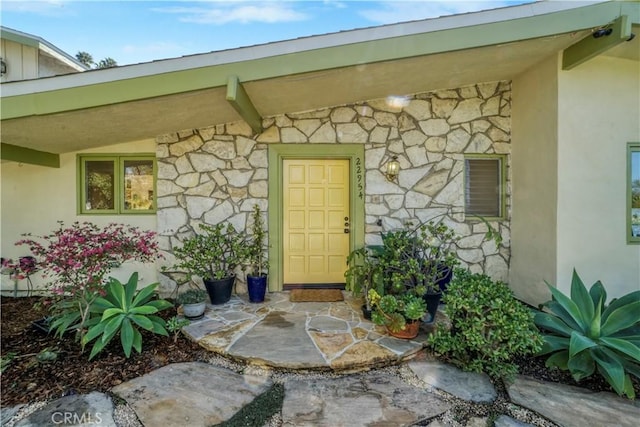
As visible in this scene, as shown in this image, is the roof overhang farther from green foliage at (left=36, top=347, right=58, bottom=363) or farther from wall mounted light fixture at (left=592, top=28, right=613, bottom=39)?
green foliage at (left=36, top=347, right=58, bottom=363)

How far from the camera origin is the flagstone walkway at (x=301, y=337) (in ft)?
8.51

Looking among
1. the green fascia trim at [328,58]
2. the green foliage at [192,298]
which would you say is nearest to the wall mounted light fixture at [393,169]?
the green fascia trim at [328,58]

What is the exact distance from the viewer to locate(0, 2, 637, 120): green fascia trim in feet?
9.18

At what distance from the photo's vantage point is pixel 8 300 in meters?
4.25

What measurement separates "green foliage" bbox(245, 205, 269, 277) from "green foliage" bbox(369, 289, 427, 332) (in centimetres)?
184

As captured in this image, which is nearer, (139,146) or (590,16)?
(590,16)

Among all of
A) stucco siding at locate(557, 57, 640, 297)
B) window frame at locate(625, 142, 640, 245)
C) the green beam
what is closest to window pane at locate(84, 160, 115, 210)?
stucco siding at locate(557, 57, 640, 297)

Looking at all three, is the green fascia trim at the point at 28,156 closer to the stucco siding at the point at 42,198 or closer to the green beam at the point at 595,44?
the stucco siding at the point at 42,198

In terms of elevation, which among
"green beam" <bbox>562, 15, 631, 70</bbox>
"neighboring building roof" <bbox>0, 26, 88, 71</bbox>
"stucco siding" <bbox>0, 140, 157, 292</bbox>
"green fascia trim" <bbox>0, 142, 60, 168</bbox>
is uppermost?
"neighboring building roof" <bbox>0, 26, 88, 71</bbox>

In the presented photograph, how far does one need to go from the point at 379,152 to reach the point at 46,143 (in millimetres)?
4216

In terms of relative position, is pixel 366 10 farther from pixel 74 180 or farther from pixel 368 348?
pixel 74 180

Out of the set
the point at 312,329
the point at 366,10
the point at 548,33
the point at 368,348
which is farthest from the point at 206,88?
the point at 548,33

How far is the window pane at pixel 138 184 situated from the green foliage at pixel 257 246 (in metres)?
1.56

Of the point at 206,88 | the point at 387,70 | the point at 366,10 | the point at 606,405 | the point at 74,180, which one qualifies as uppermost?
the point at 366,10
